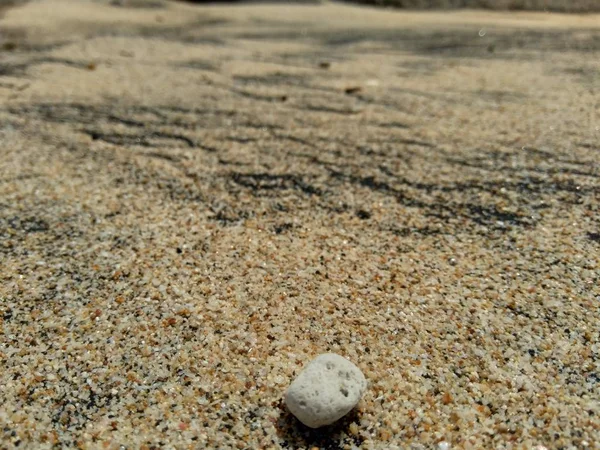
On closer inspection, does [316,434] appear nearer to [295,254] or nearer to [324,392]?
[324,392]

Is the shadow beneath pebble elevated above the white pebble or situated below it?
below

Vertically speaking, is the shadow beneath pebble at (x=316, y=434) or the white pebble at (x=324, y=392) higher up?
the white pebble at (x=324, y=392)

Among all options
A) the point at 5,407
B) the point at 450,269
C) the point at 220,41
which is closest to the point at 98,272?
the point at 5,407
